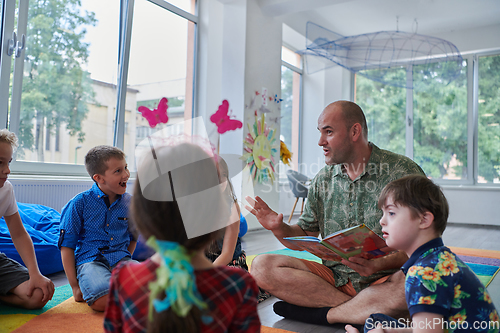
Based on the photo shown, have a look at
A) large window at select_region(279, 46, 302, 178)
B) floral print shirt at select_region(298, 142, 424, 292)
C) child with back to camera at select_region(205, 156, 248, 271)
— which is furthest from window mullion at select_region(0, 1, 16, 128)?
large window at select_region(279, 46, 302, 178)

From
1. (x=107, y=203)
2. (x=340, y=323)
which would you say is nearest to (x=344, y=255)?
(x=340, y=323)

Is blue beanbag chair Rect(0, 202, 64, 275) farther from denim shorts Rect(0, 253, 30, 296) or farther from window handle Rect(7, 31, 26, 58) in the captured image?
window handle Rect(7, 31, 26, 58)

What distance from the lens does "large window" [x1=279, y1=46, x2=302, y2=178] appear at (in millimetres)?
6766

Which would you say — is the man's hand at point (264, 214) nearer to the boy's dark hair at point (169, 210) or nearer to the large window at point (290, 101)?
the boy's dark hair at point (169, 210)

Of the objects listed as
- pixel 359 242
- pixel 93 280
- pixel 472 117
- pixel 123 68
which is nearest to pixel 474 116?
pixel 472 117

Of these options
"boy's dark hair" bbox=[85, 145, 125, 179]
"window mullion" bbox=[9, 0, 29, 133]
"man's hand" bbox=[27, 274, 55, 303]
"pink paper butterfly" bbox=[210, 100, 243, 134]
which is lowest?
"man's hand" bbox=[27, 274, 55, 303]

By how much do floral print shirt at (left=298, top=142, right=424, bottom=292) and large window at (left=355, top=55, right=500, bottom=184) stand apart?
4.64m

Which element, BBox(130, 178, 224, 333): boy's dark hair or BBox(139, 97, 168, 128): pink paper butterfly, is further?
BBox(139, 97, 168, 128): pink paper butterfly

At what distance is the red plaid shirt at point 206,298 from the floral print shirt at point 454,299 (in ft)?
1.48

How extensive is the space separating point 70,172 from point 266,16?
2.94 metres

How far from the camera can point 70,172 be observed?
363cm

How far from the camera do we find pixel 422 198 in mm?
1093

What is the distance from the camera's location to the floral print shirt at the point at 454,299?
0.96 m

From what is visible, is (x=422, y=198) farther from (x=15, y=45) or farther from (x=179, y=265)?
(x=15, y=45)
